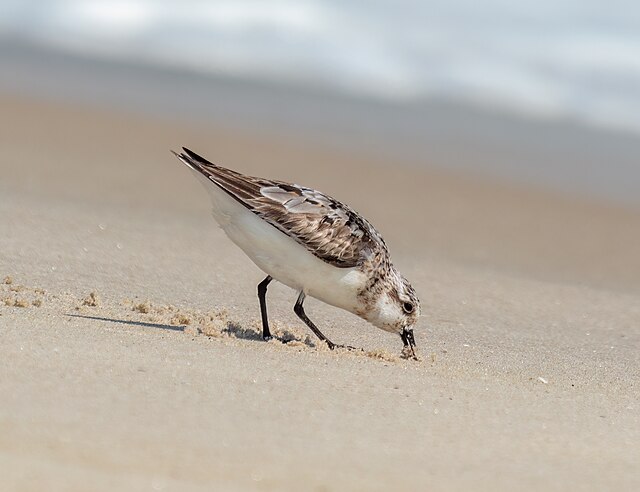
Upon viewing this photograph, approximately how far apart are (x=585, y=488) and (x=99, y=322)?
114 inches

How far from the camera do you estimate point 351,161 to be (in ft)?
46.1

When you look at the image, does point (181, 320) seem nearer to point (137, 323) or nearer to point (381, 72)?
point (137, 323)

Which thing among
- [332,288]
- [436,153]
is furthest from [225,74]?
[332,288]

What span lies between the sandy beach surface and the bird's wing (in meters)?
0.56

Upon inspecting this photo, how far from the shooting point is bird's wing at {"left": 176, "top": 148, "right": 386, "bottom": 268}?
644 centimetres

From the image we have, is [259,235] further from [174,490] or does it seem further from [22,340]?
[174,490]

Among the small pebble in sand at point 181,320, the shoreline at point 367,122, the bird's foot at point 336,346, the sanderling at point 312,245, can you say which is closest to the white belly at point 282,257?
the sanderling at point 312,245

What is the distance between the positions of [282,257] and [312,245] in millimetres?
184

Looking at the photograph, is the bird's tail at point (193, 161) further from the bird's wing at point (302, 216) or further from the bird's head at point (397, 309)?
the bird's head at point (397, 309)

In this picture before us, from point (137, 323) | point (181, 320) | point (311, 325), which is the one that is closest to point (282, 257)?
point (311, 325)

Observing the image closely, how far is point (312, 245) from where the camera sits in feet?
21.1

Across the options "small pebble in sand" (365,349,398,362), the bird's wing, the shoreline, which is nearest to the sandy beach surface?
"small pebble in sand" (365,349,398,362)

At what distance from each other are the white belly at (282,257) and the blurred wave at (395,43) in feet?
37.9

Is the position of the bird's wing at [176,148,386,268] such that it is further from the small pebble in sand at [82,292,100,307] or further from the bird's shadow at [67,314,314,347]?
the small pebble in sand at [82,292,100,307]
